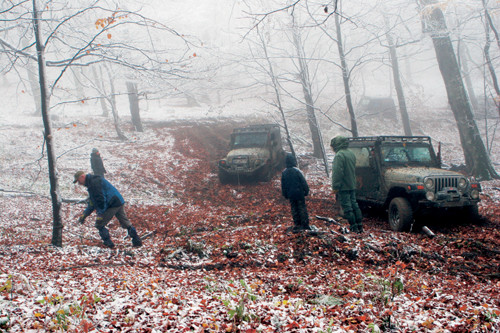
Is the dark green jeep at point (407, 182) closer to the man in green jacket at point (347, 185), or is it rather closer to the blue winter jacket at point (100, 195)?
the man in green jacket at point (347, 185)

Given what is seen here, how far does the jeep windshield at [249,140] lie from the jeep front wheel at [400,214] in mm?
7276

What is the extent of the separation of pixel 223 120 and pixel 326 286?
19843 mm

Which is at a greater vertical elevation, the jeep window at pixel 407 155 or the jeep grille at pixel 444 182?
the jeep window at pixel 407 155

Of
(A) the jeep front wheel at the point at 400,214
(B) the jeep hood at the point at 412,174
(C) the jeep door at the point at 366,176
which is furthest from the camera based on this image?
(C) the jeep door at the point at 366,176

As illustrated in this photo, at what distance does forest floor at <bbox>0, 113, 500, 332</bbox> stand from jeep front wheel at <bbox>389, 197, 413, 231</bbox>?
352 mm

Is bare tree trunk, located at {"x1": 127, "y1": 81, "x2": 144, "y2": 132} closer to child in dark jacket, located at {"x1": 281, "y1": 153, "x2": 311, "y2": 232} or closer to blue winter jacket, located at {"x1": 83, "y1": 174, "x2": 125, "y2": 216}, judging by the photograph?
blue winter jacket, located at {"x1": 83, "y1": 174, "x2": 125, "y2": 216}

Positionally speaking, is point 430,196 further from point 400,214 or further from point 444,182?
point 400,214

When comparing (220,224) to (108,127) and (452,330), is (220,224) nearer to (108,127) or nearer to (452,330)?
(452,330)

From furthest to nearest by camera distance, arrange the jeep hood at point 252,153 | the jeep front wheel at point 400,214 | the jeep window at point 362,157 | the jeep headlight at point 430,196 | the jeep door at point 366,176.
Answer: the jeep hood at point 252,153
the jeep window at point 362,157
the jeep door at point 366,176
the jeep front wheel at point 400,214
the jeep headlight at point 430,196

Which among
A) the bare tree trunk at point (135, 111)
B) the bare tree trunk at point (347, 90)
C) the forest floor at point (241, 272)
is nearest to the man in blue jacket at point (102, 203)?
the forest floor at point (241, 272)

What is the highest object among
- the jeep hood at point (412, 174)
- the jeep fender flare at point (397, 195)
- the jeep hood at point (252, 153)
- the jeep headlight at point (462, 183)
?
the jeep hood at point (252, 153)

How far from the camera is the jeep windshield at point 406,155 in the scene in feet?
26.0

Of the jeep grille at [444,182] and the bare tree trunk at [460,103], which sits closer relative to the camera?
the jeep grille at [444,182]

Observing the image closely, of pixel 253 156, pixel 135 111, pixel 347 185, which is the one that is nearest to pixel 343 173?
pixel 347 185
